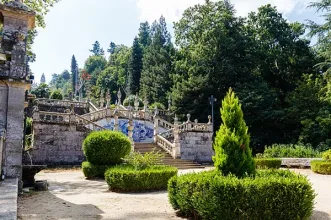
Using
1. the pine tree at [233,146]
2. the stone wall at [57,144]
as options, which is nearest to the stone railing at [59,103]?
the stone wall at [57,144]

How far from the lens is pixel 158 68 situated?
47.7 m

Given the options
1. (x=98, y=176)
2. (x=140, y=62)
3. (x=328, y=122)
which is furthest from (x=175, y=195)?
(x=140, y=62)

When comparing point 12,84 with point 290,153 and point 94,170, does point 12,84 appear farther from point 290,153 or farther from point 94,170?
point 290,153

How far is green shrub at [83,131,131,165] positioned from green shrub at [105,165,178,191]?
2498mm

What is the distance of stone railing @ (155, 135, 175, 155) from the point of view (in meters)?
23.0

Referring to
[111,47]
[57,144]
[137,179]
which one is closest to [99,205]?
[137,179]

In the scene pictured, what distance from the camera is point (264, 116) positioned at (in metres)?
31.8

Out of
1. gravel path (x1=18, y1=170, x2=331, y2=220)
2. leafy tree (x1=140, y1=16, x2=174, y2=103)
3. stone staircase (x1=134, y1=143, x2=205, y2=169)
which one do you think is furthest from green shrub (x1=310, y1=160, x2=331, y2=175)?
leafy tree (x1=140, y1=16, x2=174, y2=103)

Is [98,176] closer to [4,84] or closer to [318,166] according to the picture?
[4,84]

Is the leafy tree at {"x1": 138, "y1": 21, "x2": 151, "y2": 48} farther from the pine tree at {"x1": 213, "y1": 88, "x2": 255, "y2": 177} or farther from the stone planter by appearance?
the pine tree at {"x1": 213, "y1": 88, "x2": 255, "y2": 177}

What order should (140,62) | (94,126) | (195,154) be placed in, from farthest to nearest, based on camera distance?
1. (140,62)
2. (195,154)
3. (94,126)

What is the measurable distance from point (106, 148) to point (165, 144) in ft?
34.2

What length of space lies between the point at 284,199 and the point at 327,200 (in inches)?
159

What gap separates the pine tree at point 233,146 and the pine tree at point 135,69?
51.2 metres
